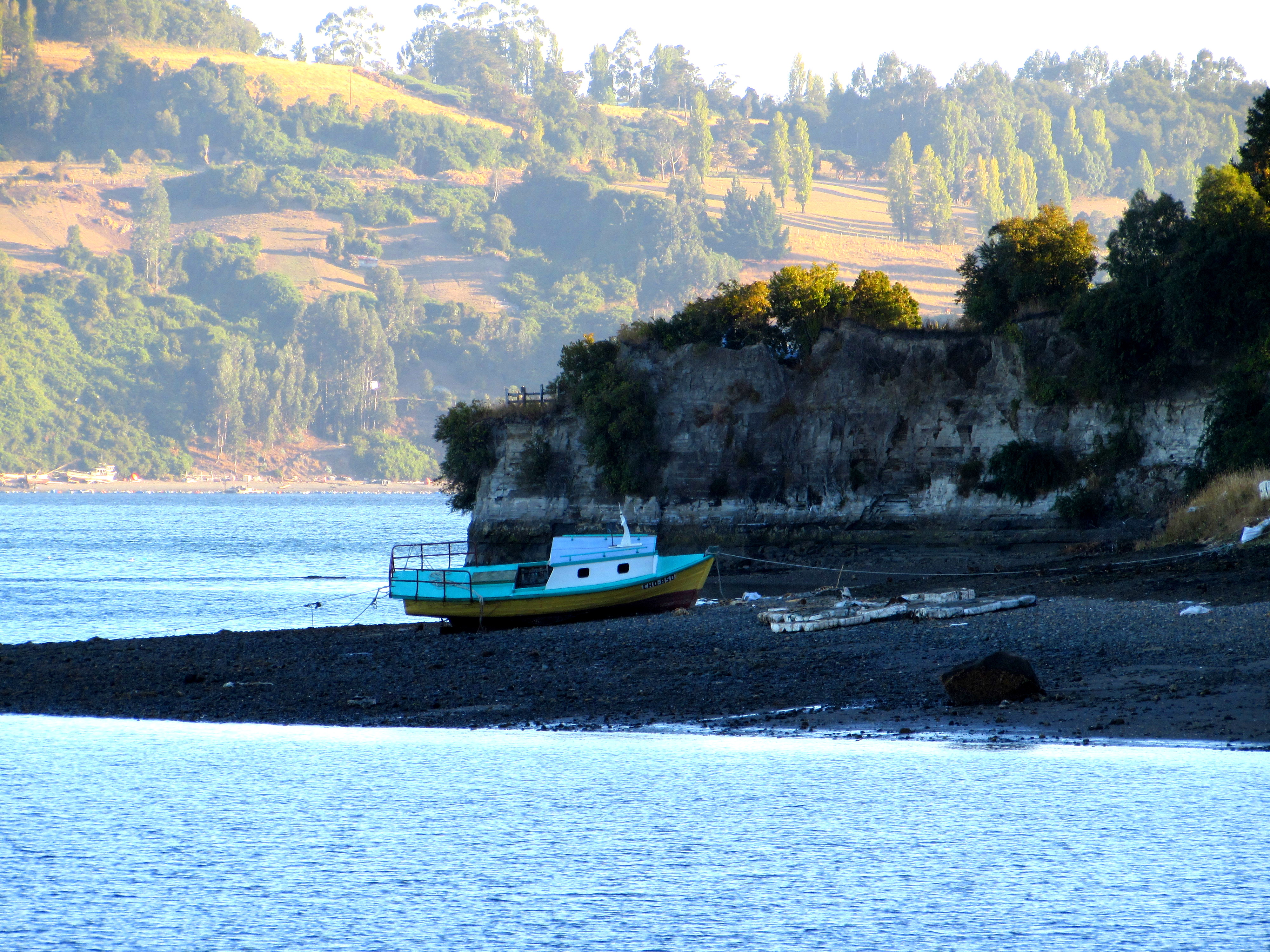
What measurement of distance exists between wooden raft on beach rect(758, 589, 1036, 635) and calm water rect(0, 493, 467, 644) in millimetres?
19964

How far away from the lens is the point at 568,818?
1268 cm

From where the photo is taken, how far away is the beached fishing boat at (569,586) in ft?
108

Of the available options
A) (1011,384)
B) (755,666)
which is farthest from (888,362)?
(755,666)

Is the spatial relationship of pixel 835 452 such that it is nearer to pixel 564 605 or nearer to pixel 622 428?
pixel 622 428

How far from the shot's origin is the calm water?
4294cm

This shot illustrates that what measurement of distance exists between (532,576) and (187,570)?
41.1 m

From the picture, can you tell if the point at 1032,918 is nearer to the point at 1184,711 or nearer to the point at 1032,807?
the point at 1032,807

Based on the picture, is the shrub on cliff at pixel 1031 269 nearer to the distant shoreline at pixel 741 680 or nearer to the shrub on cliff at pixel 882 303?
the shrub on cliff at pixel 882 303

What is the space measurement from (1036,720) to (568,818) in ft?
19.5

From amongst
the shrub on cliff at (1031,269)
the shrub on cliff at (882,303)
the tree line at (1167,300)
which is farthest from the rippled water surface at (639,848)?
the shrub on cliff at (882,303)

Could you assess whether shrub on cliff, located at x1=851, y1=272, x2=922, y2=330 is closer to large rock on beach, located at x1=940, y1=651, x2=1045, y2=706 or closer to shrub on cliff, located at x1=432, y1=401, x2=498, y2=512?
shrub on cliff, located at x1=432, y1=401, x2=498, y2=512

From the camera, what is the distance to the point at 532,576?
115ft

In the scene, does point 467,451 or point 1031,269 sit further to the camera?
point 467,451

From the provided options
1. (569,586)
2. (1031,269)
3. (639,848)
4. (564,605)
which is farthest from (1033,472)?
(639,848)
